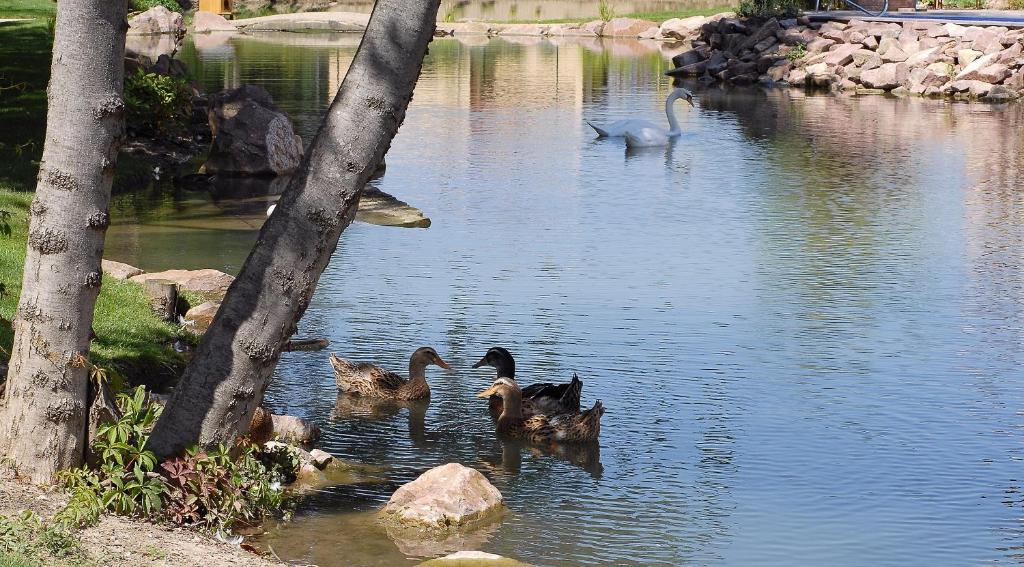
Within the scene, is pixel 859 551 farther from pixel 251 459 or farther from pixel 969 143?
pixel 969 143

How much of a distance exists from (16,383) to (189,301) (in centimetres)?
497

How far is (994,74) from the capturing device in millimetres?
30406

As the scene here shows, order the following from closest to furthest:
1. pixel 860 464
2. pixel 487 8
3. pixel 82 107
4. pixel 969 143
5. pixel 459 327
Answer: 1. pixel 82 107
2. pixel 860 464
3. pixel 459 327
4. pixel 969 143
5. pixel 487 8

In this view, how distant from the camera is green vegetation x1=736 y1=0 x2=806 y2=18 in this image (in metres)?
40.5

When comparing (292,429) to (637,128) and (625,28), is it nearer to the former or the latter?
(637,128)

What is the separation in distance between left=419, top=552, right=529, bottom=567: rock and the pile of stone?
26.2 meters

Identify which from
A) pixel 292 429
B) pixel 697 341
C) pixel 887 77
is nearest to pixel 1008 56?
pixel 887 77

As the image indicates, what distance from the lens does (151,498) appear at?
6.18 metres

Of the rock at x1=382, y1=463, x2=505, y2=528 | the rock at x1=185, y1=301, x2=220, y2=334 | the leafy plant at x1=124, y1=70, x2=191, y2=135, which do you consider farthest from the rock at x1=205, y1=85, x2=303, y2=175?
the rock at x1=382, y1=463, x2=505, y2=528

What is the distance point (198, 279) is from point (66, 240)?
563 centimetres

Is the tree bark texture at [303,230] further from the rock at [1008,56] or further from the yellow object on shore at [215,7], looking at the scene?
the yellow object on shore at [215,7]

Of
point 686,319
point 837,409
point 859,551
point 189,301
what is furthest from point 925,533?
point 189,301

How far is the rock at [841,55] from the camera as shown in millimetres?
34156

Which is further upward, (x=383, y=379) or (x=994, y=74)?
(x=994, y=74)
